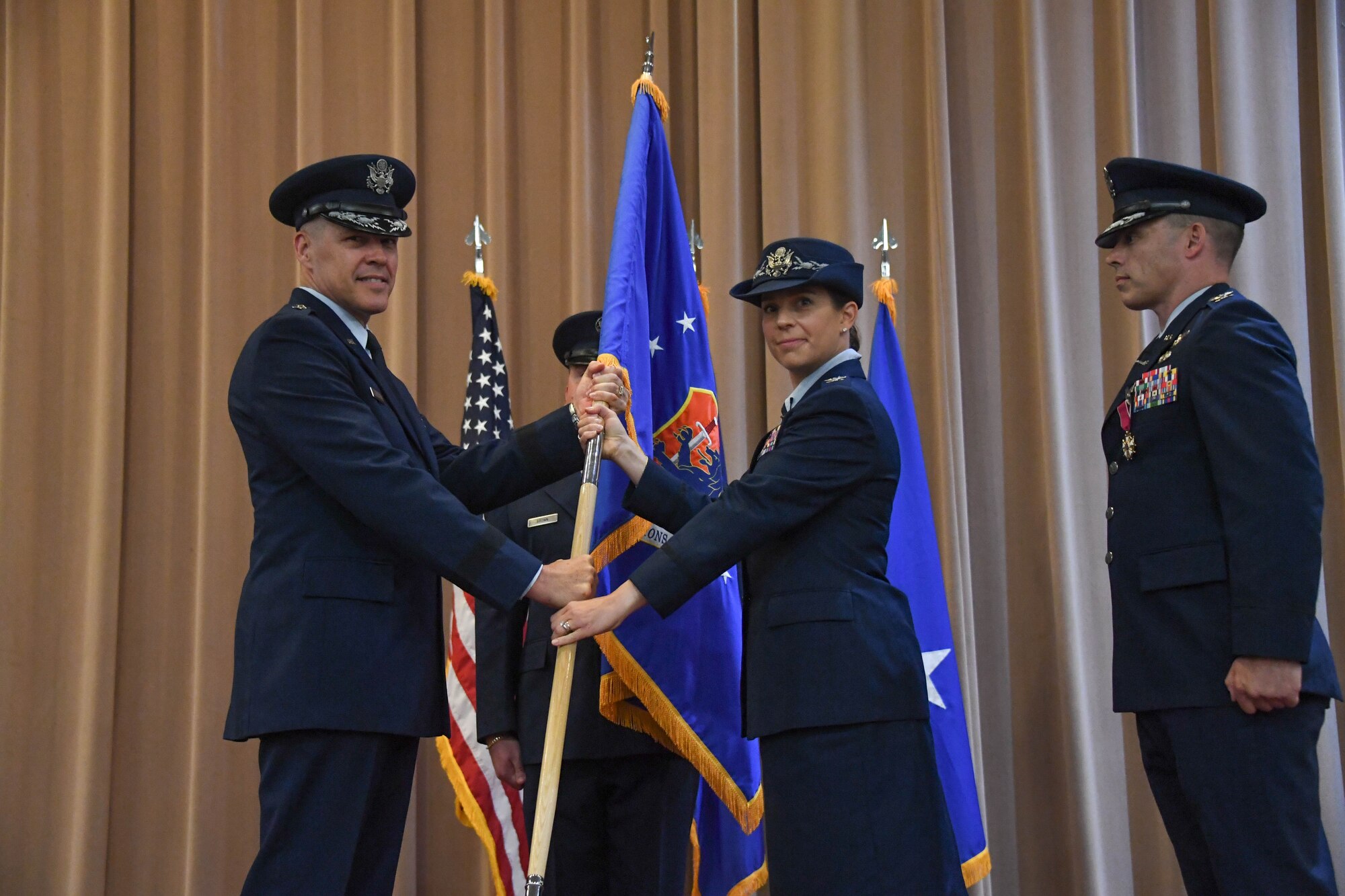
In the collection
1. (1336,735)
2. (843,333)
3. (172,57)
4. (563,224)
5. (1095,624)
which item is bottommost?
(1336,735)

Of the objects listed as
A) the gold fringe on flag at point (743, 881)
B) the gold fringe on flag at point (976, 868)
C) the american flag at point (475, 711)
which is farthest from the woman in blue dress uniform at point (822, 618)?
the american flag at point (475, 711)

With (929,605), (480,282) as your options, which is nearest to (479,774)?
(929,605)

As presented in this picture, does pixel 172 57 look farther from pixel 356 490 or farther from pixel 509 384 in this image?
pixel 356 490

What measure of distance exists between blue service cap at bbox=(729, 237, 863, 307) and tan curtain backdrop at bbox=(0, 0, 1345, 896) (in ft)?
5.35

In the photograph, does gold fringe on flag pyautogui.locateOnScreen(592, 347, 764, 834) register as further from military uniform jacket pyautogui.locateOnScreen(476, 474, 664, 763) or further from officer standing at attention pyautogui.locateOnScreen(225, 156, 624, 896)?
Answer: officer standing at attention pyautogui.locateOnScreen(225, 156, 624, 896)

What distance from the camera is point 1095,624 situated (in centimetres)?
393

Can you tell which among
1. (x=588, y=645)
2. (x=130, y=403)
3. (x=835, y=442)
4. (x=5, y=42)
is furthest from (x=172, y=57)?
(x=835, y=442)

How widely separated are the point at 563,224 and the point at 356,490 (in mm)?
2647

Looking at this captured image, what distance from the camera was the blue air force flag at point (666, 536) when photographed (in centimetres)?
269

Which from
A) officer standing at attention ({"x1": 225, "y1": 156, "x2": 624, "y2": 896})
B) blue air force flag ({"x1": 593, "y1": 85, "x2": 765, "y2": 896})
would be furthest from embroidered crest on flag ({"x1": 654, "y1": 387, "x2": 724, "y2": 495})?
officer standing at attention ({"x1": 225, "y1": 156, "x2": 624, "y2": 896})

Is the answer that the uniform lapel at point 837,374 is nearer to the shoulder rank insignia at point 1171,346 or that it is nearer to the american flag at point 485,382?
the shoulder rank insignia at point 1171,346

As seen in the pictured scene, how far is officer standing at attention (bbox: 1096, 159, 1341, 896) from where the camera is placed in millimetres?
2096

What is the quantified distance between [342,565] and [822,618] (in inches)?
35.4

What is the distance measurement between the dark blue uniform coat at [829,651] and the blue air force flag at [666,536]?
21 centimetres
